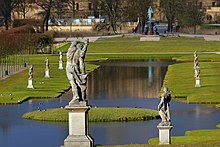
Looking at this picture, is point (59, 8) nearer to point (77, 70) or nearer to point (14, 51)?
point (14, 51)

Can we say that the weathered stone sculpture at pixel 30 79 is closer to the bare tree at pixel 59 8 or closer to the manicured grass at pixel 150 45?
the manicured grass at pixel 150 45

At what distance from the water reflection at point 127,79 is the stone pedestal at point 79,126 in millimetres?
23432

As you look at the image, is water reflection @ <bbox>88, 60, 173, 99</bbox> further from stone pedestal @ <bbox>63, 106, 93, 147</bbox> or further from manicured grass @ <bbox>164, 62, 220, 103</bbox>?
stone pedestal @ <bbox>63, 106, 93, 147</bbox>

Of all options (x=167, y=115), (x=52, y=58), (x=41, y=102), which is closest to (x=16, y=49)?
(x=52, y=58)

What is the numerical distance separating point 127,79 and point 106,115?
23645mm

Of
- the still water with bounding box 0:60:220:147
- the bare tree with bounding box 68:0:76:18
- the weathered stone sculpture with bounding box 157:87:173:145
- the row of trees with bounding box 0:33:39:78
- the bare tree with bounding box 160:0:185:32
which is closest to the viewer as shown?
the weathered stone sculpture with bounding box 157:87:173:145

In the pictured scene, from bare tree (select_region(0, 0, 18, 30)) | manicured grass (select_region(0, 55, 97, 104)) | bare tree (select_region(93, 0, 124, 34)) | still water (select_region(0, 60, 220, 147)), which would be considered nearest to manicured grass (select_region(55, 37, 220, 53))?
bare tree (select_region(93, 0, 124, 34))

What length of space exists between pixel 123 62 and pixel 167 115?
56245 millimetres

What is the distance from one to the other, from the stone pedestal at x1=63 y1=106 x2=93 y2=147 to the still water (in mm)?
5314

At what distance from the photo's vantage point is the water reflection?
53938 mm

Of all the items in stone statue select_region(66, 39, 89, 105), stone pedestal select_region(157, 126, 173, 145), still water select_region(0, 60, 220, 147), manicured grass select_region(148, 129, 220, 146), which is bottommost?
still water select_region(0, 60, 220, 147)

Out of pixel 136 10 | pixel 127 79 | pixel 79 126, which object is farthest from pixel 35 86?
pixel 136 10

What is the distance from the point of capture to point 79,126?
91.5 ft

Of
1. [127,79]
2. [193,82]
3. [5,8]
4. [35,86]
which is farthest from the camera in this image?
[5,8]
